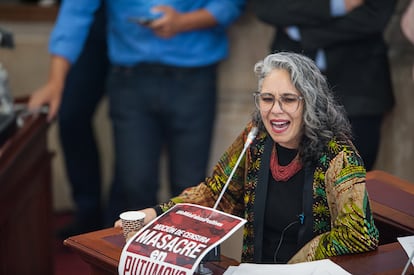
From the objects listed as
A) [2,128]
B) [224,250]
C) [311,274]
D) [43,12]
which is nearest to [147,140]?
[2,128]

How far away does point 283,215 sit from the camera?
225 centimetres

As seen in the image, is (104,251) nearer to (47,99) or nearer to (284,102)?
(284,102)

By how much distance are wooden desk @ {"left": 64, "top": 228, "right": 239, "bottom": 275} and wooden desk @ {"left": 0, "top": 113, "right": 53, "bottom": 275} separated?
79 centimetres

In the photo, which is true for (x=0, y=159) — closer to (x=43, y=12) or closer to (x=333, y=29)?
(x=333, y=29)

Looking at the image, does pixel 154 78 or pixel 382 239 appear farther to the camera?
pixel 154 78

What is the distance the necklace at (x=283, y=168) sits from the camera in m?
2.23

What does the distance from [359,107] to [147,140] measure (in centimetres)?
83

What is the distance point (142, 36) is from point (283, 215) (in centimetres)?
147

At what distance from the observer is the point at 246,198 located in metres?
2.32

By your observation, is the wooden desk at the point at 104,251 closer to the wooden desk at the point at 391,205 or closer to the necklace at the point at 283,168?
the necklace at the point at 283,168

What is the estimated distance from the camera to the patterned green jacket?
2090 mm

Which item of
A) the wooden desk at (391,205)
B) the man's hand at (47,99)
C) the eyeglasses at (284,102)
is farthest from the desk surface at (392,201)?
the man's hand at (47,99)

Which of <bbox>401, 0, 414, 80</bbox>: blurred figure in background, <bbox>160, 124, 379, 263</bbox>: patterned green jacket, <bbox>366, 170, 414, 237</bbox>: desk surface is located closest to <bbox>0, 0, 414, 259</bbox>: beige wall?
<bbox>401, 0, 414, 80</bbox>: blurred figure in background

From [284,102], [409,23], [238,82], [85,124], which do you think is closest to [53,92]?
[85,124]
